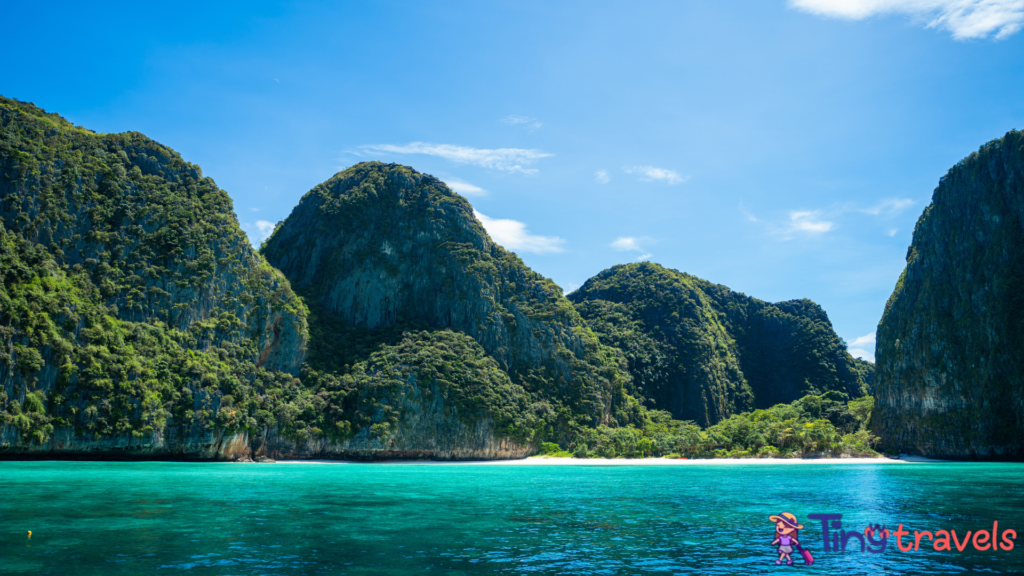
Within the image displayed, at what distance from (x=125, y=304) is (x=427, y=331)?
45.5 metres

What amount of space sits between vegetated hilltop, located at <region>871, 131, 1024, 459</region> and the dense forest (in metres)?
10.2

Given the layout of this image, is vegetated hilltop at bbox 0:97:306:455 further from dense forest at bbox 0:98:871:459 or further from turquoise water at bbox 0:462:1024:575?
turquoise water at bbox 0:462:1024:575

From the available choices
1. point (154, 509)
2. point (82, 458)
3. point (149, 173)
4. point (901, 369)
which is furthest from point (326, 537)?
point (901, 369)

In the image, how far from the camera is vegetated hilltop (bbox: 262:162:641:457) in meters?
85.8

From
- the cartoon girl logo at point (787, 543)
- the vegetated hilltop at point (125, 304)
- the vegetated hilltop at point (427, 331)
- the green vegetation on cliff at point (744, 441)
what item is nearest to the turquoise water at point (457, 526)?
the cartoon girl logo at point (787, 543)

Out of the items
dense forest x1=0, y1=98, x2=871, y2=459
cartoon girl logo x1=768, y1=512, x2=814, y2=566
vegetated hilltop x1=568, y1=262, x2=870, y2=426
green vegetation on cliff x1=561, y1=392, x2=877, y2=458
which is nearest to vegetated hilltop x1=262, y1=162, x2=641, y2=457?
dense forest x1=0, y1=98, x2=871, y2=459

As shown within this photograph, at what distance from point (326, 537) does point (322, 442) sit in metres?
66.3

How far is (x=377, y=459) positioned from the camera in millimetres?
82812

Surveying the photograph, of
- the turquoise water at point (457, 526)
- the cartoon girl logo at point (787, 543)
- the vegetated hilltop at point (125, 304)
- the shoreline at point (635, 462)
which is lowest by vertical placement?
the shoreline at point (635, 462)

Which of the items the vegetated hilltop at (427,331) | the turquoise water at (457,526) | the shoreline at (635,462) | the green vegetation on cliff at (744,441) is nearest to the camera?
the turquoise water at (457,526)

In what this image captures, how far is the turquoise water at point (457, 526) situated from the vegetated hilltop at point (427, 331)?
4744 cm

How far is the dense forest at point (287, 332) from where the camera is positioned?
62.9 m

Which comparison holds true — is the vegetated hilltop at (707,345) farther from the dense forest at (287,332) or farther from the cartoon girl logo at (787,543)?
the cartoon girl logo at (787,543)

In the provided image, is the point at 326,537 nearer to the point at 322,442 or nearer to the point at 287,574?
the point at 287,574
